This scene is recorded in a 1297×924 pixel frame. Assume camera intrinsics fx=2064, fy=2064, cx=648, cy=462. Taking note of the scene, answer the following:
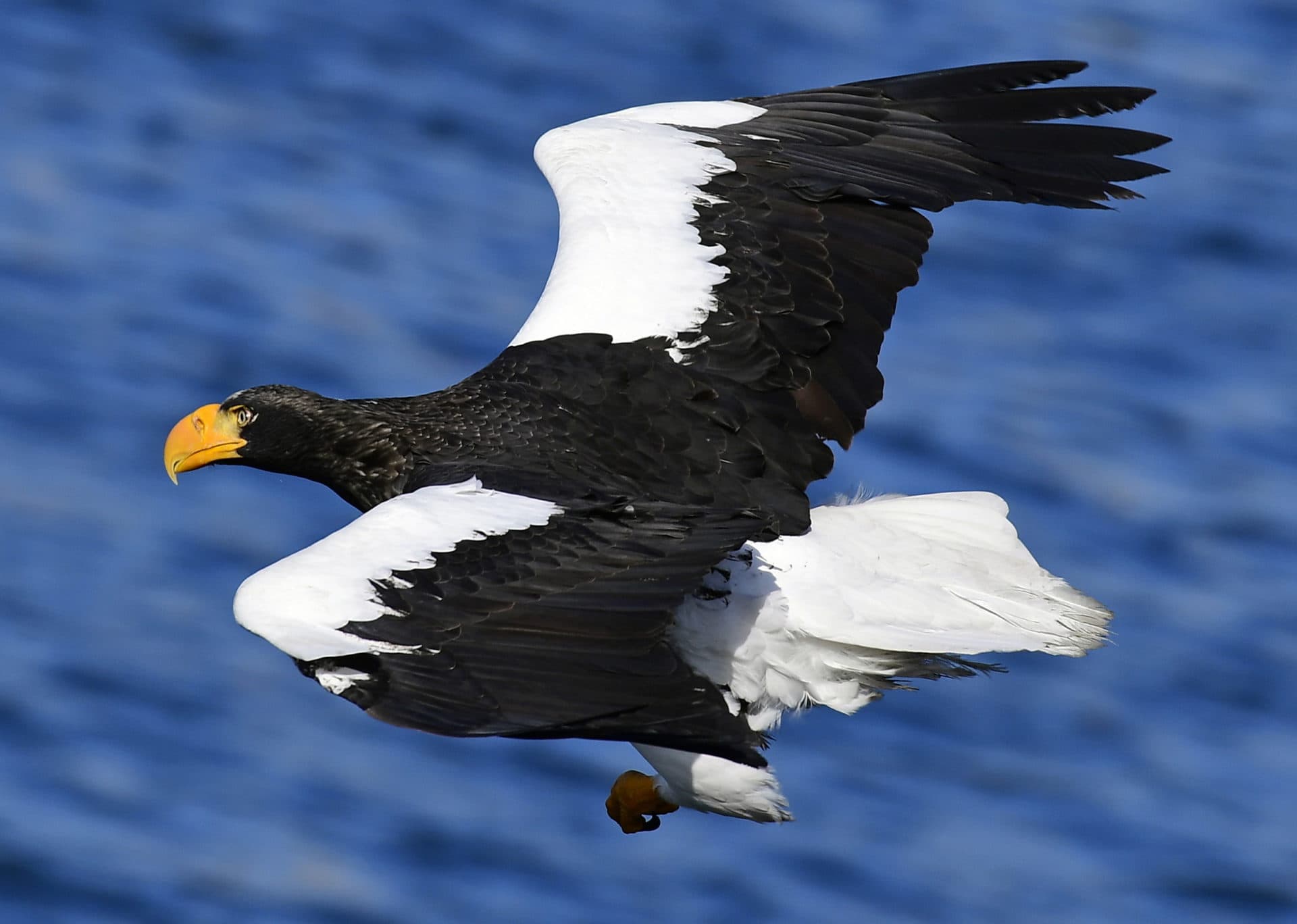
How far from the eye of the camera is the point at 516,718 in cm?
466

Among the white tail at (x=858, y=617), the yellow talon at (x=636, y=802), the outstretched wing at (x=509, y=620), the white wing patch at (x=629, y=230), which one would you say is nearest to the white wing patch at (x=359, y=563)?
the outstretched wing at (x=509, y=620)

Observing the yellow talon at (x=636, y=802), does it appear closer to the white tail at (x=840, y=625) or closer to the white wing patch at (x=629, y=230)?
the white tail at (x=840, y=625)

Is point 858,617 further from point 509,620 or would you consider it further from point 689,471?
point 509,620

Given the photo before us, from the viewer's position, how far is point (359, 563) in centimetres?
498

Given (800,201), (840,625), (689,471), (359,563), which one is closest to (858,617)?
(840,625)

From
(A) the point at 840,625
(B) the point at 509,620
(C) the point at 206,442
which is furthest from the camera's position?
(C) the point at 206,442

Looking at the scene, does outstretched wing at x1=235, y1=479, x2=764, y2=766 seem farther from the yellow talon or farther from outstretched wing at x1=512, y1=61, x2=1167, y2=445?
the yellow talon

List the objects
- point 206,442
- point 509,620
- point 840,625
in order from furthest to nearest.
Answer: point 206,442 → point 840,625 → point 509,620

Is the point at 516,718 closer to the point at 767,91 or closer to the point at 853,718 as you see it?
the point at 853,718

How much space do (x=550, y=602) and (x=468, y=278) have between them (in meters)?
11.0

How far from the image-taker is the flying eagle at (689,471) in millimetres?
4863

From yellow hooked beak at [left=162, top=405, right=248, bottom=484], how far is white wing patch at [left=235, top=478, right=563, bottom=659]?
4.74 feet

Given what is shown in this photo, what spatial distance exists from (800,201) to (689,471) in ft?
3.77

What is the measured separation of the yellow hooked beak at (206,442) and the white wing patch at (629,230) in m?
1.05
